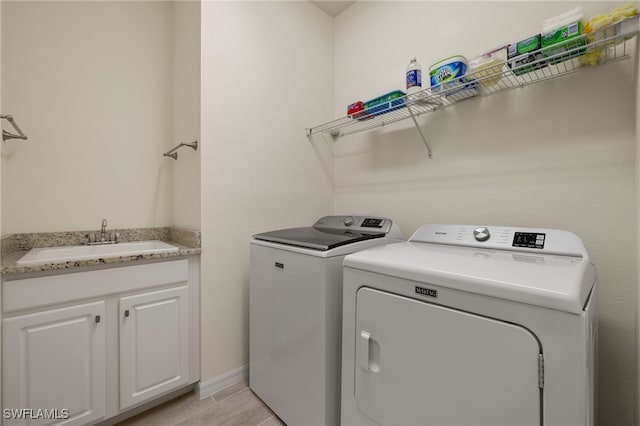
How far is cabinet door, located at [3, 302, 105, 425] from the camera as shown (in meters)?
1.17

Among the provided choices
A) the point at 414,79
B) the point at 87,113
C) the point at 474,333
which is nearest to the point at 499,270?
the point at 474,333

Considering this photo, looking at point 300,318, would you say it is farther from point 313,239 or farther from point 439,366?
point 439,366

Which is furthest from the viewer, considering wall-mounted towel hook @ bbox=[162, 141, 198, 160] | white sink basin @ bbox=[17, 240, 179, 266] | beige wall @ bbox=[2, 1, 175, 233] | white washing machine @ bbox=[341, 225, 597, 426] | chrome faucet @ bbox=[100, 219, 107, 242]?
chrome faucet @ bbox=[100, 219, 107, 242]

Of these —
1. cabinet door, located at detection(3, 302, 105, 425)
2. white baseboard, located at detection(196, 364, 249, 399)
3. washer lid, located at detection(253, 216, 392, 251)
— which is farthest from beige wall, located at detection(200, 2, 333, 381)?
cabinet door, located at detection(3, 302, 105, 425)

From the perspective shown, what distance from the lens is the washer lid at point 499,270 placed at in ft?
2.27

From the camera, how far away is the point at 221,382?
5.74 feet

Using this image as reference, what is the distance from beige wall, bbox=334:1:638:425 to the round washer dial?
23 cm

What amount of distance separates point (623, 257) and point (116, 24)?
3181mm

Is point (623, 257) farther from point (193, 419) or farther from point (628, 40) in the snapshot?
point (193, 419)

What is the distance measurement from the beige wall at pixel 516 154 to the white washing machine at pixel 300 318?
1.49ft

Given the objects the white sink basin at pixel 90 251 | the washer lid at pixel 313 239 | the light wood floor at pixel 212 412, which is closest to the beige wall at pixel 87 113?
the white sink basin at pixel 90 251

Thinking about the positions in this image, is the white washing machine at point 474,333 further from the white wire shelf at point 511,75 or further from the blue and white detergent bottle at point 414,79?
the blue and white detergent bottle at point 414,79

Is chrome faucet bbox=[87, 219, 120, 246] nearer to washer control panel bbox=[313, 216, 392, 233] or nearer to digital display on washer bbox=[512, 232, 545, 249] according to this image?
washer control panel bbox=[313, 216, 392, 233]

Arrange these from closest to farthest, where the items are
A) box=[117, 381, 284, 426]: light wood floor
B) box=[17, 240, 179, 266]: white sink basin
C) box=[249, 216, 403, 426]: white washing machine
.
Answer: box=[249, 216, 403, 426]: white washing machine, box=[17, 240, 179, 266]: white sink basin, box=[117, 381, 284, 426]: light wood floor
